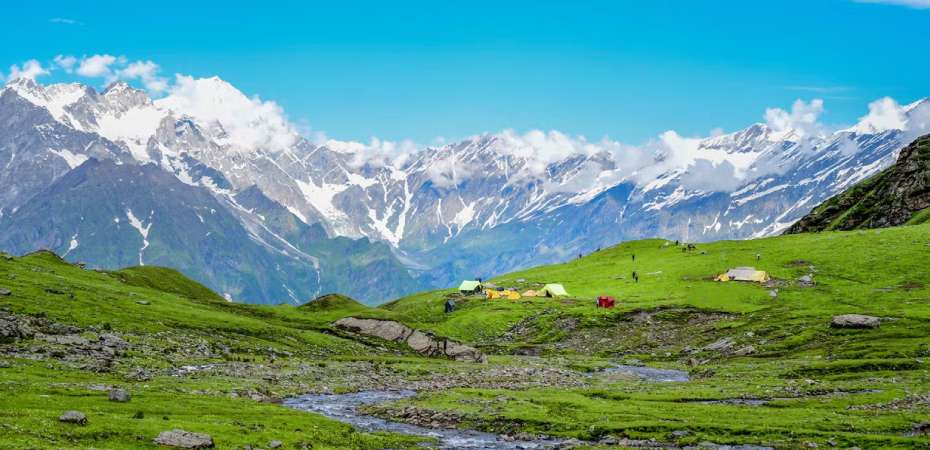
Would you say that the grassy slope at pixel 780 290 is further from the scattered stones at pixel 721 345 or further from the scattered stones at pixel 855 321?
the scattered stones at pixel 721 345

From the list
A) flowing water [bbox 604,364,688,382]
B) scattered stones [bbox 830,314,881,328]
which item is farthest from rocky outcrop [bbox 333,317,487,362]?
scattered stones [bbox 830,314,881,328]

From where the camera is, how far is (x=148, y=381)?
8050cm

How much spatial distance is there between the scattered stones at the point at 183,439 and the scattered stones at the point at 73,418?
5.28 metres

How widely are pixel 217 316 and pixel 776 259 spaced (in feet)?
384

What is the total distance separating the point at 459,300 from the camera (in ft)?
625

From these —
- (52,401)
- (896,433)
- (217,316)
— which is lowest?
(896,433)

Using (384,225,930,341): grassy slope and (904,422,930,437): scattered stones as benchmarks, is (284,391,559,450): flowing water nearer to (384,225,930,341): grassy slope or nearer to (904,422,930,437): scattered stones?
(904,422,930,437): scattered stones

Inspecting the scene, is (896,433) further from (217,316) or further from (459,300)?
(459,300)

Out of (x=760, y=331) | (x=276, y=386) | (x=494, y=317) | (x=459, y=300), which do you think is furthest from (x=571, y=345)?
(x=276, y=386)

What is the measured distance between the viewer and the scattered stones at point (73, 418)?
174 feet

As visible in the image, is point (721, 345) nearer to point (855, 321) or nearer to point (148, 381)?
point (855, 321)

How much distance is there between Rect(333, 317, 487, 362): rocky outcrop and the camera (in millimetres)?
133375

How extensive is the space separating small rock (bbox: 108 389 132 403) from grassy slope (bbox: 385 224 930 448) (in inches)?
1117

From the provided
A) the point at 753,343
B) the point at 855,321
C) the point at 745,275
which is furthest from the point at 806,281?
the point at 753,343
